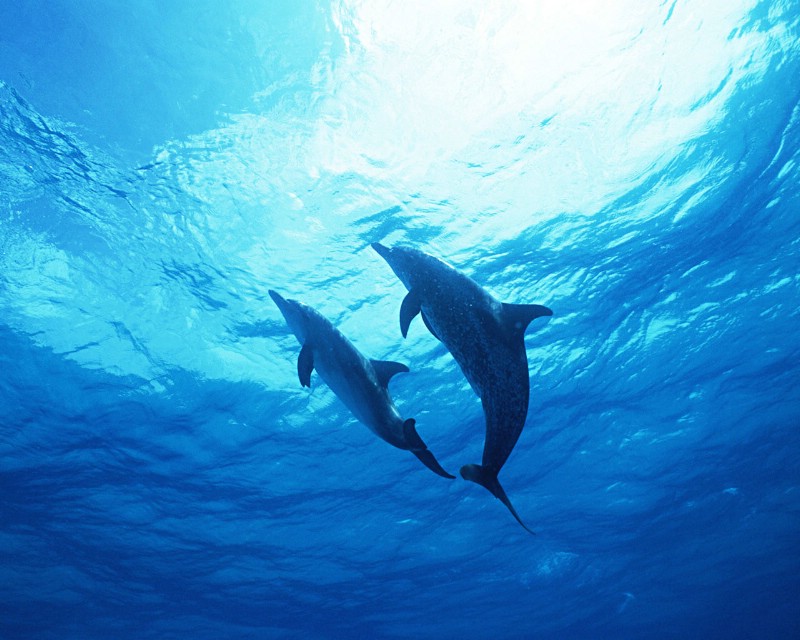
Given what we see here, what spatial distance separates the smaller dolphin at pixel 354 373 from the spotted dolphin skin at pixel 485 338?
456mm

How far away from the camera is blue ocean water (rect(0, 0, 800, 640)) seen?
810cm

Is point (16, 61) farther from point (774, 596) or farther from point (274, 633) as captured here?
point (774, 596)

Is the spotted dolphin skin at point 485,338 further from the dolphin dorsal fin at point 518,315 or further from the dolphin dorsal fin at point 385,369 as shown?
the dolphin dorsal fin at point 385,369

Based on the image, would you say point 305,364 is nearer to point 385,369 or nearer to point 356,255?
point 385,369

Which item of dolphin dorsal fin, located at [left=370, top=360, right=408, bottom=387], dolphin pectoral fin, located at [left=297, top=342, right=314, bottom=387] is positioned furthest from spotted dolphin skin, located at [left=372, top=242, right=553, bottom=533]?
dolphin pectoral fin, located at [left=297, top=342, right=314, bottom=387]

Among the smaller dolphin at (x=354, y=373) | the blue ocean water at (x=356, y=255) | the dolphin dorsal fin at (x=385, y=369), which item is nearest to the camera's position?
the smaller dolphin at (x=354, y=373)

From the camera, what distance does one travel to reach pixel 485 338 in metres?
3.64

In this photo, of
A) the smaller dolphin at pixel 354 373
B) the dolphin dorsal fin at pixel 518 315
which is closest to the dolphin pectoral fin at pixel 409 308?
the smaller dolphin at pixel 354 373

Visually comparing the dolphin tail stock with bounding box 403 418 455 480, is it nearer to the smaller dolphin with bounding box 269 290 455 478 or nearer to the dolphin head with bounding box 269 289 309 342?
the smaller dolphin with bounding box 269 290 455 478

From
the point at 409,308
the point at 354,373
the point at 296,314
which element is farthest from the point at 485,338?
the point at 296,314

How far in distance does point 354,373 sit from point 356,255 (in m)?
6.99

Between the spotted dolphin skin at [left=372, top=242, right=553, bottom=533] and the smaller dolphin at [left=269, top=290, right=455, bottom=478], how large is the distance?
46cm

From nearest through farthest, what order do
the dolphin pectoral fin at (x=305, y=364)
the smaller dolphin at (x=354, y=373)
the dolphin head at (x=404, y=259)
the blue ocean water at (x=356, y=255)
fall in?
the smaller dolphin at (x=354, y=373)
the dolphin head at (x=404, y=259)
the dolphin pectoral fin at (x=305, y=364)
the blue ocean water at (x=356, y=255)

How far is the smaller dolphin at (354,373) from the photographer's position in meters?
3.81
